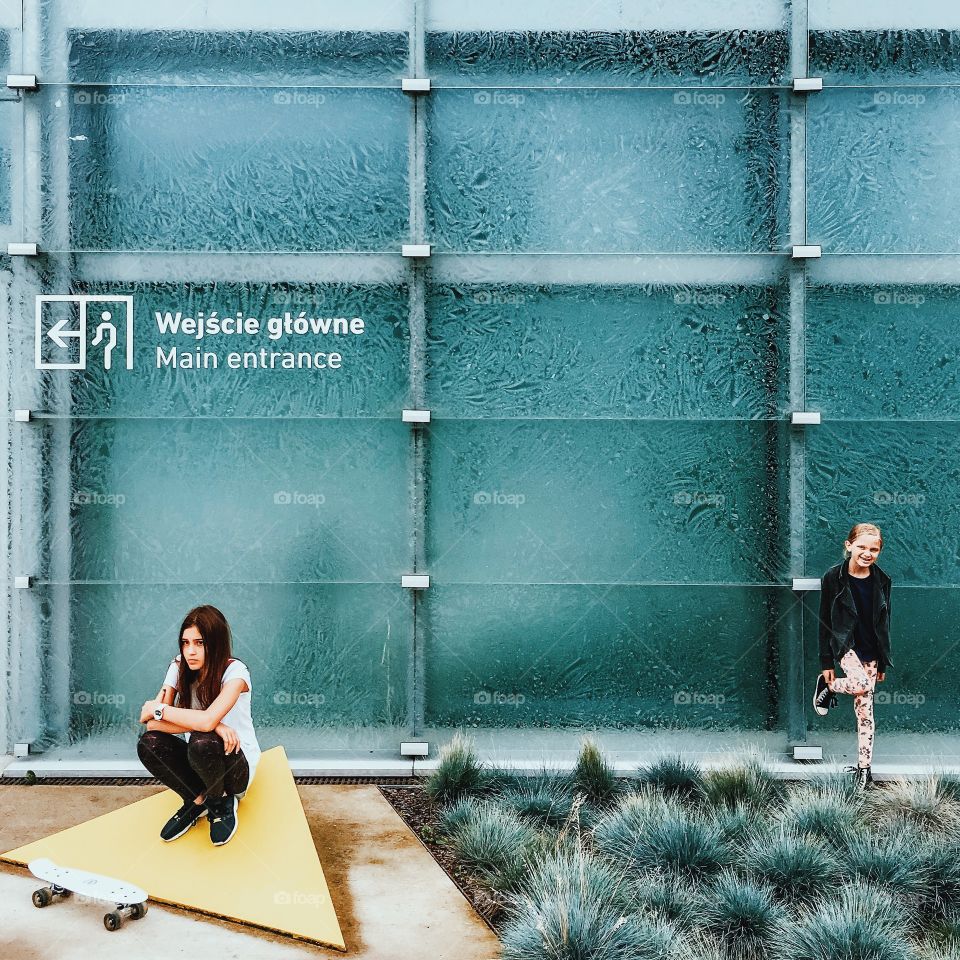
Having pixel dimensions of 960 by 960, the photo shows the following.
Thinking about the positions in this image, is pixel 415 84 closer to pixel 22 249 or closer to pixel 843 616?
pixel 22 249

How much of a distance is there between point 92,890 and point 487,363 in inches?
152

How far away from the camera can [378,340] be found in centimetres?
651

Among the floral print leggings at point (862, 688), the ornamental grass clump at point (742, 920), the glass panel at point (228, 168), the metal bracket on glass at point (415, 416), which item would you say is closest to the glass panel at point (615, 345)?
the metal bracket on glass at point (415, 416)

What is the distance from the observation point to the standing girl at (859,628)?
566 centimetres

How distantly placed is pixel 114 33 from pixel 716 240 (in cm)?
418

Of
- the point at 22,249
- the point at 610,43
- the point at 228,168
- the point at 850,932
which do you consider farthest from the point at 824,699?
the point at 22,249

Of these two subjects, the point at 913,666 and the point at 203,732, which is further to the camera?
the point at 913,666

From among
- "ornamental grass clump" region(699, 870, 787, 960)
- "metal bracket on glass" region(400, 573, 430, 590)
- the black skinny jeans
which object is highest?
"metal bracket on glass" region(400, 573, 430, 590)

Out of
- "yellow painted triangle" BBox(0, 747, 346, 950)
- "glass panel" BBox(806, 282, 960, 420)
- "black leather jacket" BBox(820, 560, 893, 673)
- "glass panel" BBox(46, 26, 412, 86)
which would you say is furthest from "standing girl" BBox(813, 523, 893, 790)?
"glass panel" BBox(46, 26, 412, 86)

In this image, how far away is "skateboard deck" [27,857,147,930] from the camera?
4.06 meters

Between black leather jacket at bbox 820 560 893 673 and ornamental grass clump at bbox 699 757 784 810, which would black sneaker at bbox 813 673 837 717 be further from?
ornamental grass clump at bbox 699 757 784 810

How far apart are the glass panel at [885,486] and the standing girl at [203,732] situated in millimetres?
3812

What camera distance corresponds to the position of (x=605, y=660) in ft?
21.5

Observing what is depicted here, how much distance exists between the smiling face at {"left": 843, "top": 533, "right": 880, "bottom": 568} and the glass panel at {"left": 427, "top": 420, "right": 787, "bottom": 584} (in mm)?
911
